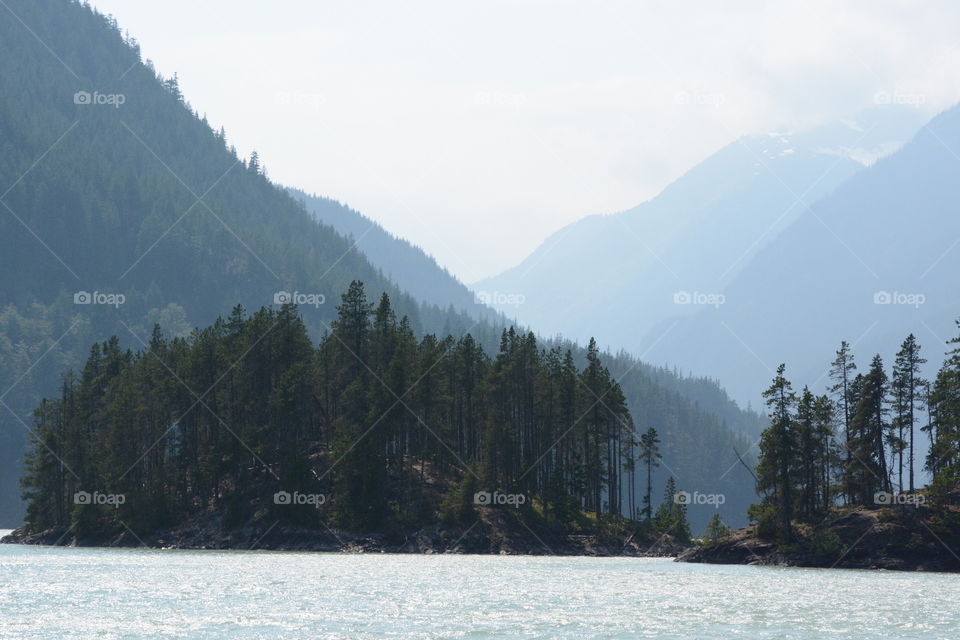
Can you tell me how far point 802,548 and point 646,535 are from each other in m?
32.2

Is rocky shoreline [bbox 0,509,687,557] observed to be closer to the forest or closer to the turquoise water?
the forest

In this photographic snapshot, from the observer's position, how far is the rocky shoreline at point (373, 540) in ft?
331

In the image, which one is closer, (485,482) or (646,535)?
(485,482)

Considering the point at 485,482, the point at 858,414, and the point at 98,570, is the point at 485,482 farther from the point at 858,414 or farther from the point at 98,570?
the point at 98,570

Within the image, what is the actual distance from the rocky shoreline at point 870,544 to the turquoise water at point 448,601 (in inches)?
240

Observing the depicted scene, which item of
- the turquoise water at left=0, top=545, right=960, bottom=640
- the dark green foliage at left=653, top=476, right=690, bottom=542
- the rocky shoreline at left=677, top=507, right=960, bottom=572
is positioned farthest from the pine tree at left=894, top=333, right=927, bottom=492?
the dark green foliage at left=653, top=476, right=690, bottom=542

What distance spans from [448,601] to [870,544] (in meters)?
49.1

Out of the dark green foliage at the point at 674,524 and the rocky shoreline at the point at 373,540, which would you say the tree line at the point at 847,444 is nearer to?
the rocky shoreline at the point at 373,540

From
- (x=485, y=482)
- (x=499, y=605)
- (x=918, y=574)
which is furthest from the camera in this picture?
(x=485, y=482)

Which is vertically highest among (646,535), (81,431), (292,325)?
(292,325)

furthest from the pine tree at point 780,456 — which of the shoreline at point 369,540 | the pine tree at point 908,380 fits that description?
the shoreline at point 369,540

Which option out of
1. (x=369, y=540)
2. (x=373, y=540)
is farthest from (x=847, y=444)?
(x=369, y=540)

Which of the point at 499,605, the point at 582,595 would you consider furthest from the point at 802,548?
the point at 499,605

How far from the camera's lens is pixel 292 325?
118688 millimetres
